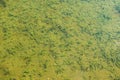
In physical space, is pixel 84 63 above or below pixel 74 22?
below

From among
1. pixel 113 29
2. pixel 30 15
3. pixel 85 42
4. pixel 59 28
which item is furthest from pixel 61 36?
pixel 113 29

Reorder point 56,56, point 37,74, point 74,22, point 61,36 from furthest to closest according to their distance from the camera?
point 74,22 < point 61,36 < point 56,56 < point 37,74

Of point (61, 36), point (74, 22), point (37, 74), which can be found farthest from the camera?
point (74, 22)

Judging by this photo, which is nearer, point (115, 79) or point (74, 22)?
point (115, 79)

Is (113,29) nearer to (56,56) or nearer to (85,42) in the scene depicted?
(85,42)

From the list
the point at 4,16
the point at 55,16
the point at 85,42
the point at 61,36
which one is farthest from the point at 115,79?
the point at 4,16

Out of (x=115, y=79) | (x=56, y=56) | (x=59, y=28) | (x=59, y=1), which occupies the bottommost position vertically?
(x=115, y=79)
